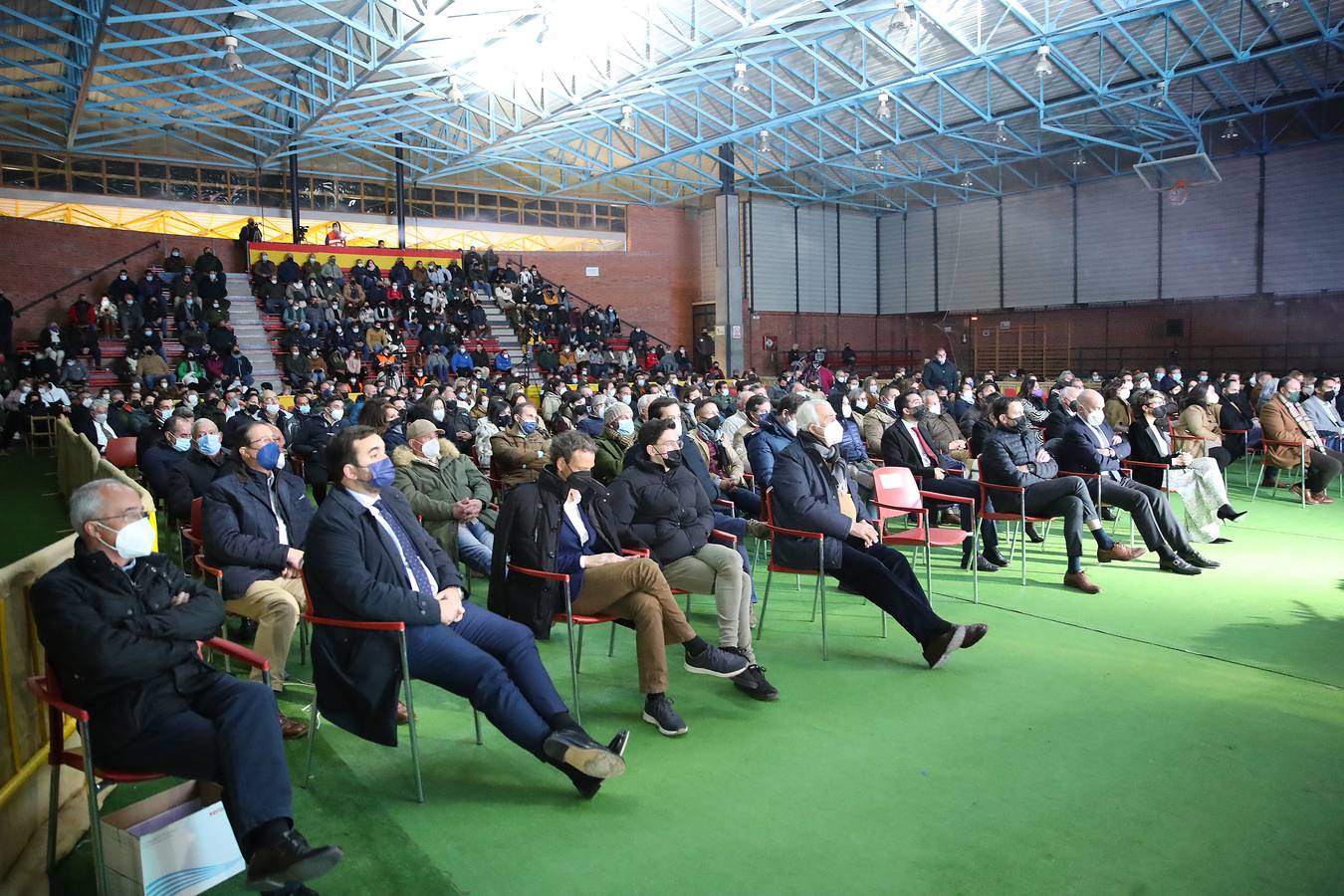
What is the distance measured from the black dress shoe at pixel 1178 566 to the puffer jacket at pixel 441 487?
A: 4683 millimetres

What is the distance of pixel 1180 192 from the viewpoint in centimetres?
2170

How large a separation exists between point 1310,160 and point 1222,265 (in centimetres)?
271

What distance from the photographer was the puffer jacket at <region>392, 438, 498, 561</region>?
5.79 meters

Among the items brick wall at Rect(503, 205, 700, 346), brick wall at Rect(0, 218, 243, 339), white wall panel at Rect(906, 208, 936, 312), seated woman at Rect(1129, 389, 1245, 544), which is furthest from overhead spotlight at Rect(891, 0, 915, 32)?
brick wall at Rect(0, 218, 243, 339)

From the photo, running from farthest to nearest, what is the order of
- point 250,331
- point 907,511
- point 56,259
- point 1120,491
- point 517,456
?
point 250,331 < point 56,259 < point 517,456 < point 1120,491 < point 907,511

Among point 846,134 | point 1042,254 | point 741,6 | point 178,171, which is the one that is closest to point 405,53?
point 741,6

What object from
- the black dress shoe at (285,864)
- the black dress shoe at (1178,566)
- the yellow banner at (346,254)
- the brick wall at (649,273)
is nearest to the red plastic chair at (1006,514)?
the black dress shoe at (1178,566)

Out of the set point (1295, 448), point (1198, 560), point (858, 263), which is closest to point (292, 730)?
point (1198, 560)

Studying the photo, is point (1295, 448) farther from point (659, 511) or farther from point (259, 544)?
point (259, 544)

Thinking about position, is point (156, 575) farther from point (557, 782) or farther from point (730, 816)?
point (730, 816)

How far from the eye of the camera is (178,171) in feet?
81.7

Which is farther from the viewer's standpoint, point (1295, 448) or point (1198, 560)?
point (1295, 448)

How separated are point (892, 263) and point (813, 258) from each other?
2.84 meters

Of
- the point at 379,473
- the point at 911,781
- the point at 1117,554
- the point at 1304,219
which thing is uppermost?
the point at 1304,219
